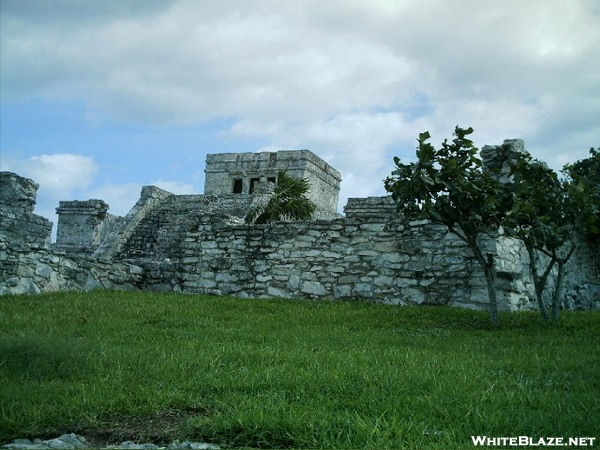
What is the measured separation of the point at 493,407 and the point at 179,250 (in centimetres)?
1476

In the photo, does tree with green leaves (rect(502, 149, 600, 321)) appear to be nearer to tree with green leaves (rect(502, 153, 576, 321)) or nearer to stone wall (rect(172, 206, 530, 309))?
tree with green leaves (rect(502, 153, 576, 321))

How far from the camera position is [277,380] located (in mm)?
4574

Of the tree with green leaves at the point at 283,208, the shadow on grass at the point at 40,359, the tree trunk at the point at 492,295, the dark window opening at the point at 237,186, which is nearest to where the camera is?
the shadow on grass at the point at 40,359

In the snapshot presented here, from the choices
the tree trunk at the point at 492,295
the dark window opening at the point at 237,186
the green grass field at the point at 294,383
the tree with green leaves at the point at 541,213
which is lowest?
the green grass field at the point at 294,383

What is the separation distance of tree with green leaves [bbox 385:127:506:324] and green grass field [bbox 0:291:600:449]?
1.66m

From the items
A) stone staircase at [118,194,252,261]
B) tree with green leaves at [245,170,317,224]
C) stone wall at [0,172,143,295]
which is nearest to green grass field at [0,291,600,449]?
stone wall at [0,172,143,295]

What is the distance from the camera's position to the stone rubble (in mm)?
3396

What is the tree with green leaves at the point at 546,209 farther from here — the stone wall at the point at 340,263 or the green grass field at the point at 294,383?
the stone wall at the point at 340,263

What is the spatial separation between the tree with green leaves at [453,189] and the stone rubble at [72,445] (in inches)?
219

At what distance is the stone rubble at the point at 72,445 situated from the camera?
11.1 ft

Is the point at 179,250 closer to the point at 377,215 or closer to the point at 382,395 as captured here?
the point at 377,215

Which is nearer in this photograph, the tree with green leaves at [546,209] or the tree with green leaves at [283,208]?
the tree with green leaves at [546,209]

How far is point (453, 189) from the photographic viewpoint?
841 centimetres

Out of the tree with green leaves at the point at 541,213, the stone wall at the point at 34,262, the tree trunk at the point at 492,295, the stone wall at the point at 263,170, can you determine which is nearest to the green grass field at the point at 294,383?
the tree trunk at the point at 492,295
